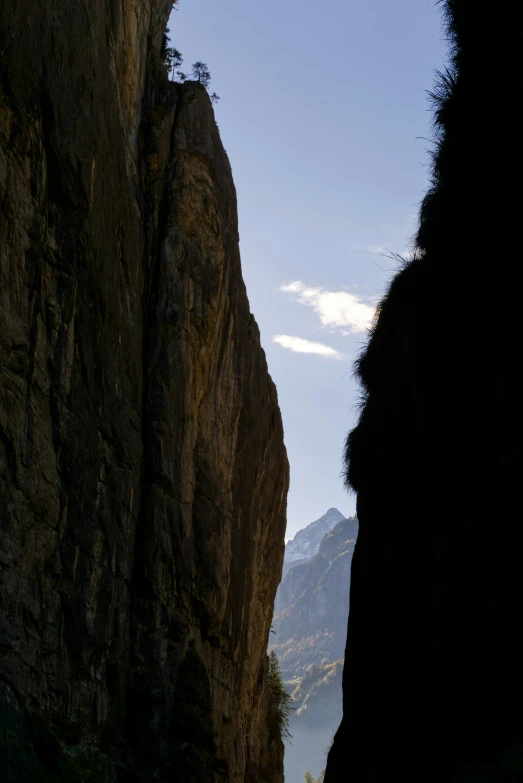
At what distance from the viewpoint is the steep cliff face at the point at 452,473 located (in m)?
12.3

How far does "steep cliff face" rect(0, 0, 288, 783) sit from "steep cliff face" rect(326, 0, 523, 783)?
5327 mm

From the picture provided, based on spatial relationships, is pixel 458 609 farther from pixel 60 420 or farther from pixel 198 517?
pixel 198 517

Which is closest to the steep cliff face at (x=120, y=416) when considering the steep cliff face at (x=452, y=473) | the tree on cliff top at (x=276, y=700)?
the steep cliff face at (x=452, y=473)

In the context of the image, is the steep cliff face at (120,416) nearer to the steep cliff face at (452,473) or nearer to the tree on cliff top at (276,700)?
the steep cliff face at (452,473)

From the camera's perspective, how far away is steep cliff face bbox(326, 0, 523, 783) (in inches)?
483

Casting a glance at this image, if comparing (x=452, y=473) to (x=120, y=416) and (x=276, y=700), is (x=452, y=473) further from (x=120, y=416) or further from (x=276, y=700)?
(x=276, y=700)

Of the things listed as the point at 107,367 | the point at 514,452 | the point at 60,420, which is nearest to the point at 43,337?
the point at 60,420

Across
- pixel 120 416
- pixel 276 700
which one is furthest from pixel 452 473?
pixel 276 700

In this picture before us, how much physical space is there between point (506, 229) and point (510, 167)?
925 millimetres

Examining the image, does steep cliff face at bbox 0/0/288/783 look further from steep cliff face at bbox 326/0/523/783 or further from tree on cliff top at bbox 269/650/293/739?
tree on cliff top at bbox 269/650/293/739

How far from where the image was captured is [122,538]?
21281 mm

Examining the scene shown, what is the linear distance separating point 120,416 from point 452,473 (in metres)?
9.16

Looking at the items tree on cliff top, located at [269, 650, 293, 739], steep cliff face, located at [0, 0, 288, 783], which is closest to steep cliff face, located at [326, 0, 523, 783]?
steep cliff face, located at [0, 0, 288, 783]

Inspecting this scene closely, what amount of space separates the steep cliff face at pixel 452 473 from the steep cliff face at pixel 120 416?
17.5 ft
